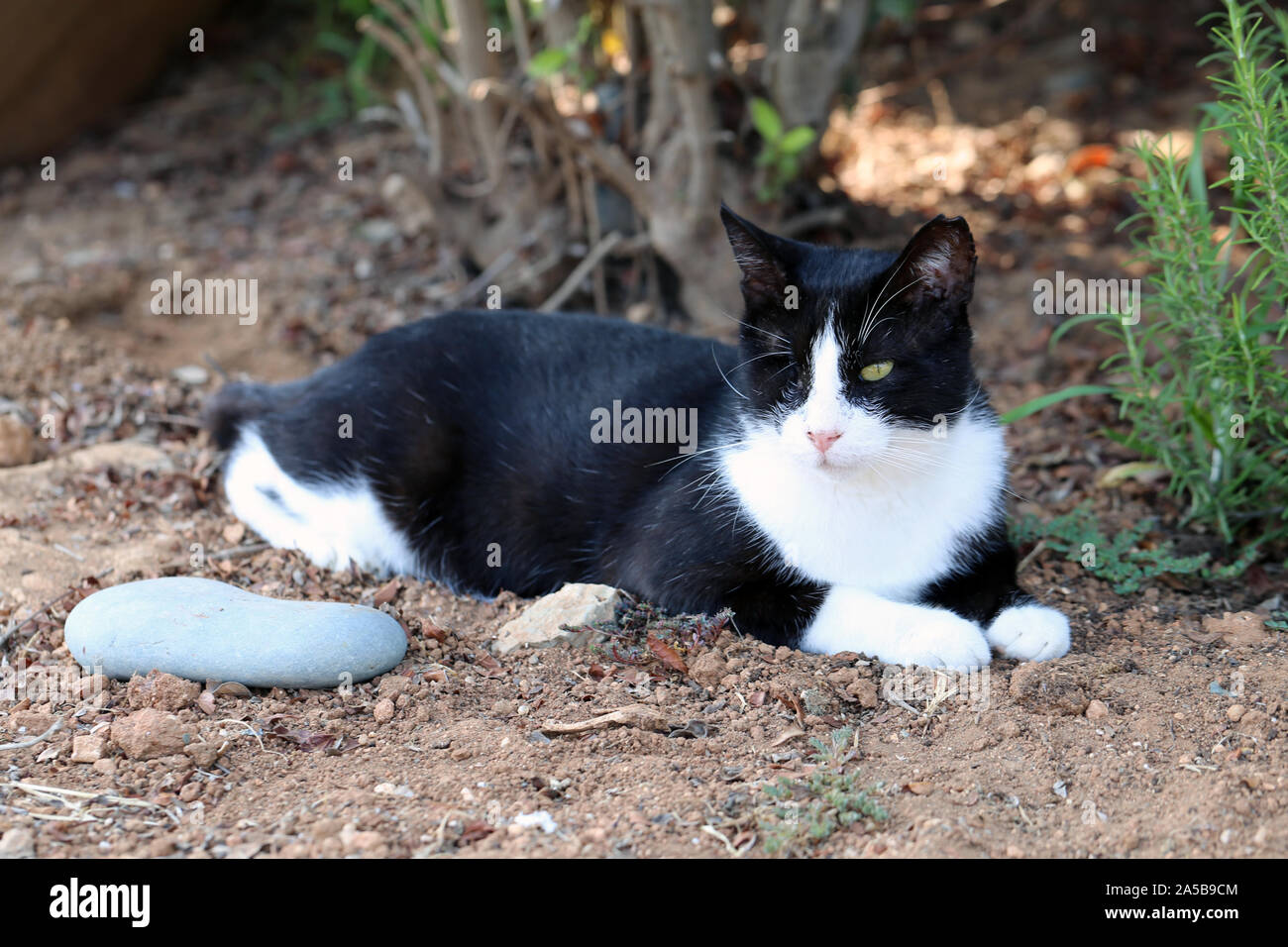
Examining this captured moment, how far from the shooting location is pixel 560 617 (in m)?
3.13

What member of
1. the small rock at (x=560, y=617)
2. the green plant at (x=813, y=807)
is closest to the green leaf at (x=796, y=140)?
the small rock at (x=560, y=617)

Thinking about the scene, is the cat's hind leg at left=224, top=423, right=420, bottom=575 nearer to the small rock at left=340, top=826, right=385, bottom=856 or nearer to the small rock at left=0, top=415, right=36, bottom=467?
the small rock at left=0, top=415, right=36, bottom=467

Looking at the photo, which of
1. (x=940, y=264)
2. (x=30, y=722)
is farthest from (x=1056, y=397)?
(x=30, y=722)

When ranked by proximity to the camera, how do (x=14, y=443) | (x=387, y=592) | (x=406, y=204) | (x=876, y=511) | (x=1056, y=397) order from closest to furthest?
1. (x=876, y=511)
2. (x=387, y=592)
3. (x=1056, y=397)
4. (x=14, y=443)
5. (x=406, y=204)

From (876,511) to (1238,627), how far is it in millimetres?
1001

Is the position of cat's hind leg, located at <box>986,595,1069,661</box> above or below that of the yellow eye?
below

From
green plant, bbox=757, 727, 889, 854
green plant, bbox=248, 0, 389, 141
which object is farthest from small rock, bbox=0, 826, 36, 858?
green plant, bbox=248, 0, 389, 141

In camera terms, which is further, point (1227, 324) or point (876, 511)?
point (1227, 324)

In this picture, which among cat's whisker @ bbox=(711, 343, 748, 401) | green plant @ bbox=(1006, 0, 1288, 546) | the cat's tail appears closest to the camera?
green plant @ bbox=(1006, 0, 1288, 546)

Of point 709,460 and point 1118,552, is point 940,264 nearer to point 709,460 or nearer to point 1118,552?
point 709,460

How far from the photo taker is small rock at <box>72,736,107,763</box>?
8.36 ft

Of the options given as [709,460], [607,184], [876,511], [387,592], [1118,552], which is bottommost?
[387,592]

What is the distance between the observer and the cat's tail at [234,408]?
4.01m

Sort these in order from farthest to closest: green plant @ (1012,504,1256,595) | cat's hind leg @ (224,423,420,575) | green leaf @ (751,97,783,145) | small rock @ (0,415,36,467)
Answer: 1. green leaf @ (751,97,783,145)
2. small rock @ (0,415,36,467)
3. cat's hind leg @ (224,423,420,575)
4. green plant @ (1012,504,1256,595)
